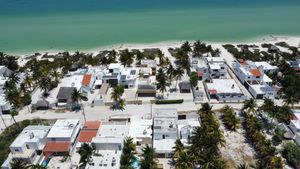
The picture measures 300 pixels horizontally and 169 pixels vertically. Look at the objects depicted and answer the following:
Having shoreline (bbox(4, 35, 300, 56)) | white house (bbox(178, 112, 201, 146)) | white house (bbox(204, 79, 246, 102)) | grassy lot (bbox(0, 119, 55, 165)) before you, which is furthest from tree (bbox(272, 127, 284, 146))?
shoreline (bbox(4, 35, 300, 56))

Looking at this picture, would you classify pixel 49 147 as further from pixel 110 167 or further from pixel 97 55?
pixel 97 55

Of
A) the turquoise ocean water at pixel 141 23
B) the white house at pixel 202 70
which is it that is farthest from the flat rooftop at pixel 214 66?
the turquoise ocean water at pixel 141 23

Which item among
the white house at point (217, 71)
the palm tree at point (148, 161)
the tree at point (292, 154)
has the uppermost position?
the white house at point (217, 71)

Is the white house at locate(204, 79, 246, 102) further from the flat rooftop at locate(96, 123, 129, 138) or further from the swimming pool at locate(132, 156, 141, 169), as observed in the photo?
the swimming pool at locate(132, 156, 141, 169)

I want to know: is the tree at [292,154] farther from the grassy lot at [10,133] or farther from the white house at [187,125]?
the grassy lot at [10,133]

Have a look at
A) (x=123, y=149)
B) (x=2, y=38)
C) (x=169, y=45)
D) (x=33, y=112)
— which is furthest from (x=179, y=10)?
(x=123, y=149)

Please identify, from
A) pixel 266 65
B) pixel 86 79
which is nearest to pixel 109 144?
pixel 86 79
